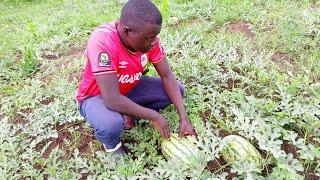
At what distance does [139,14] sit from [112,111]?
0.83m

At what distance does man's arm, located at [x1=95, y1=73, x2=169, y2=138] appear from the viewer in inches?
132

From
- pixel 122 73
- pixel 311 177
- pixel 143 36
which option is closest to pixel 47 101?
pixel 122 73

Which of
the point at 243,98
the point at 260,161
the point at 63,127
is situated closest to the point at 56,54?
the point at 63,127

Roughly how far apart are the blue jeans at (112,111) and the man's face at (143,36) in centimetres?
57

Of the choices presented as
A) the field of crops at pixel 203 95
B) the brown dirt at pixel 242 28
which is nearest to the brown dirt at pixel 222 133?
the field of crops at pixel 203 95

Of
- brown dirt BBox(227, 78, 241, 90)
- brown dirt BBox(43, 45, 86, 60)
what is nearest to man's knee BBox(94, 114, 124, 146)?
brown dirt BBox(227, 78, 241, 90)

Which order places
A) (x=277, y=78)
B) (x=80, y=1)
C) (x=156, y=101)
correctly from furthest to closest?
(x=80, y=1) → (x=277, y=78) → (x=156, y=101)

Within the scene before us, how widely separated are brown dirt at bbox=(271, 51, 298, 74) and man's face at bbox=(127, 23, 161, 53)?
198 centimetres

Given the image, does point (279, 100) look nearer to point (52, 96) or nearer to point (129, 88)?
point (129, 88)

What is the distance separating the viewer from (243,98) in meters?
4.10

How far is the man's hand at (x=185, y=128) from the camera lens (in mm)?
3572

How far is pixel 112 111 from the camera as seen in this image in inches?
138

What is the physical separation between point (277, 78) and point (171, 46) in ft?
5.38

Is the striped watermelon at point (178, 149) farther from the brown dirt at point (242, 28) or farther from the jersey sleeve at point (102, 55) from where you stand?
the brown dirt at point (242, 28)
